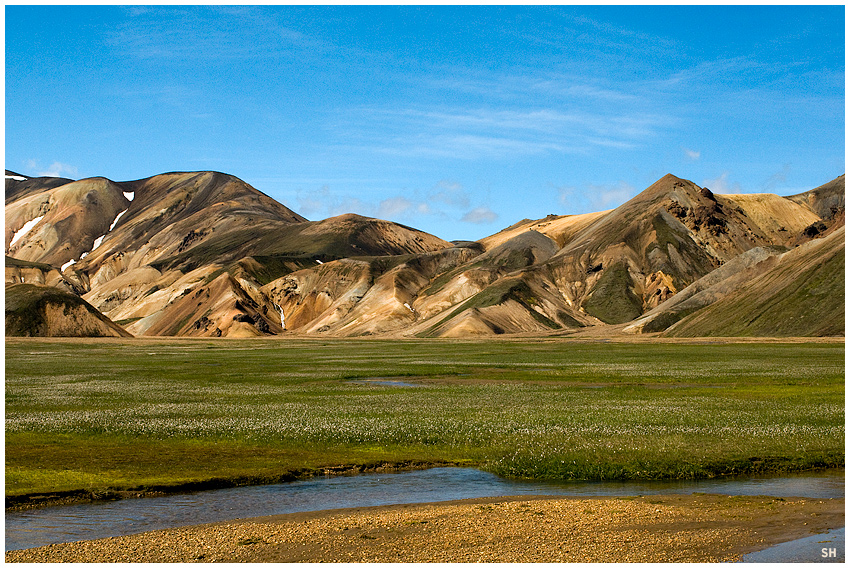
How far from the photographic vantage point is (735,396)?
45344 mm

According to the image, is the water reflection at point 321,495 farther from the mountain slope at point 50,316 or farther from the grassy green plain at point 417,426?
the mountain slope at point 50,316

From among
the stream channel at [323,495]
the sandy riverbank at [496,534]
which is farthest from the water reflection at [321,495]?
the sandy riverbank at [496,534]

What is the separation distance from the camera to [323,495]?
72.3 ft

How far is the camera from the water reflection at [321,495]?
1838 cm

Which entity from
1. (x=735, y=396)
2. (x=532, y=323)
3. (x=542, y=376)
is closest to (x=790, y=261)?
(x=532, y=323)

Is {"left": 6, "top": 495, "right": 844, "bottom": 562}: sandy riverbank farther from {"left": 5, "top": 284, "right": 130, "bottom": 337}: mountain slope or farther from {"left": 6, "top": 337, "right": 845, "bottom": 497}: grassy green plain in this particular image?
{"left": 5, "top": 284, "right": 130, "bottom": 337}: mountain slope

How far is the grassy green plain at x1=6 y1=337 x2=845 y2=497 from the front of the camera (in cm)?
2491

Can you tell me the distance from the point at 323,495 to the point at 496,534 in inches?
277

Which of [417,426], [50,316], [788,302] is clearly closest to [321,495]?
[417,426]

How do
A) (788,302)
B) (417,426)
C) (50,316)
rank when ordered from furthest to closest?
(50,316) → (788,302) → (417,426)

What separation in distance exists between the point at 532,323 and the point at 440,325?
77.5 ft

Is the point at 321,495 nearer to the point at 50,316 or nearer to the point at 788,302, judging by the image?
the point at 788,302

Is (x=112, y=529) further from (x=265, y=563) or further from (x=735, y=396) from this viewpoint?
(x=735, y=396)

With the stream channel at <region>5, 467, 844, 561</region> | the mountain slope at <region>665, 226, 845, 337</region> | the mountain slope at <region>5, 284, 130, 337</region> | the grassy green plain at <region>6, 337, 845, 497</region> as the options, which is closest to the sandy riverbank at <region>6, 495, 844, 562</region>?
the stream channel at <region>5, 467, 844, 561</region>
